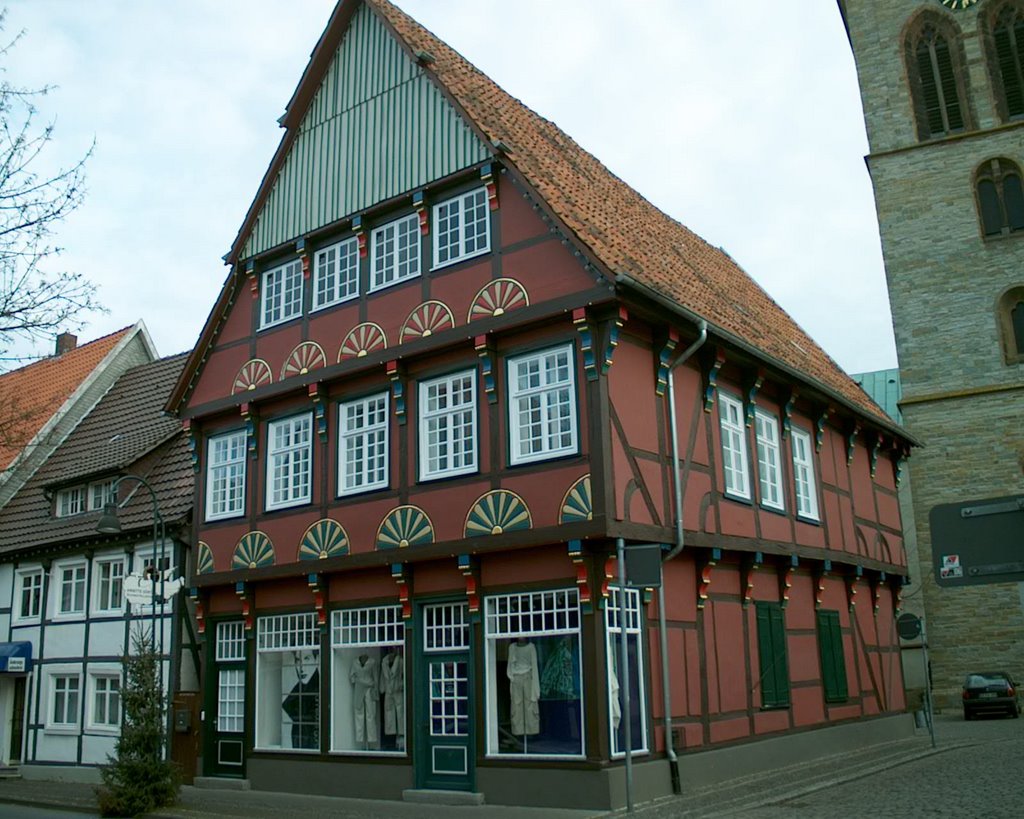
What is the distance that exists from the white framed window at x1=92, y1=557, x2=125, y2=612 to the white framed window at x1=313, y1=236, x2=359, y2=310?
25.8 feet

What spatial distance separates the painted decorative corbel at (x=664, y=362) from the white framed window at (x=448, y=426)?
270 centimetres

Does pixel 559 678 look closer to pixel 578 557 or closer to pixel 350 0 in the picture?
pixel 578 557

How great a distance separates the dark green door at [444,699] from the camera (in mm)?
15859

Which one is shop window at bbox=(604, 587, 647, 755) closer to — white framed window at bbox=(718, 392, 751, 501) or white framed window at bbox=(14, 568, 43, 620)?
white framed window at bbox=(718, 392, 751, 501)

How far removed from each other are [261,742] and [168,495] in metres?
6.38

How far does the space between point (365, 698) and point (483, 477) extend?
4.26m

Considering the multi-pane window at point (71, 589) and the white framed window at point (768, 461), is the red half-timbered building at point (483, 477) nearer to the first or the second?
the white framed window at point (768, 461)

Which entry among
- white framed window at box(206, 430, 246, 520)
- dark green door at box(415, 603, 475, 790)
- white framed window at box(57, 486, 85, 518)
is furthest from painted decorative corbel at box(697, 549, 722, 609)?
white framed window at box(57, 486, 85, 518)

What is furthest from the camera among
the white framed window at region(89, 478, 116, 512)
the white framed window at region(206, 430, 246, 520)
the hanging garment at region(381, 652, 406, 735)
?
the white framed window at region(89, 478, 116, 512)

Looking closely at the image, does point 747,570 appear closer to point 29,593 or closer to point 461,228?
point 461,228

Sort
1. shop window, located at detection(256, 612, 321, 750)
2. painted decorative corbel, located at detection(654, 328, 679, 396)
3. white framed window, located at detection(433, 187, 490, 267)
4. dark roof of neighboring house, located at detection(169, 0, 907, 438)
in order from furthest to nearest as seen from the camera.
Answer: shop window, located at detection(256, 612, 321, 750) → white framed window, located at detection(433, 187, 490, 267) → dark roof of neighboring house, located at detection(169, 0, 907, 438) → painted decorative corbel, located at detection(654, 328, 679, 396)

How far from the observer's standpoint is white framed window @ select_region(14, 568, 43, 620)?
25.2 meters

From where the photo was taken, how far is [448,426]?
17.0 m

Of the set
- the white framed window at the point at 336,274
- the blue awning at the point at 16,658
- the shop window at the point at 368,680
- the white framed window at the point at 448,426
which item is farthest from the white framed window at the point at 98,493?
the white framed window at the point at 448,426
